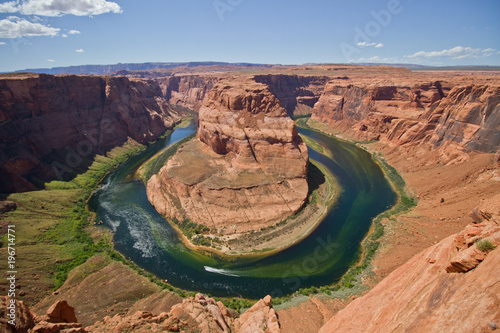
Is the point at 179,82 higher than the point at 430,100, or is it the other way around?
the point at 179,82

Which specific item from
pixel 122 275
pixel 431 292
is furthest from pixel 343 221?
pixel 122 275

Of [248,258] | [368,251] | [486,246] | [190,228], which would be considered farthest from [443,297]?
[190,228]

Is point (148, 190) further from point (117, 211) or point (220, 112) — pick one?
point (220, 112)

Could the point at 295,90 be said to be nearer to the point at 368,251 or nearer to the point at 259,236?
the point at 259,236

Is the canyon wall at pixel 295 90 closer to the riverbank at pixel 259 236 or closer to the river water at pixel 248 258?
the river water at pixel 248 258

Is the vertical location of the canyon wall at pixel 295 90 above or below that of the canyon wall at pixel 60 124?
above

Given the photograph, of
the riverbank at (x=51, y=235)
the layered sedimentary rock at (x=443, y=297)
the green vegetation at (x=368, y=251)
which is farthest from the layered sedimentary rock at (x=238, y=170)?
the layered sedimentary rock at (x=443, y=297)
